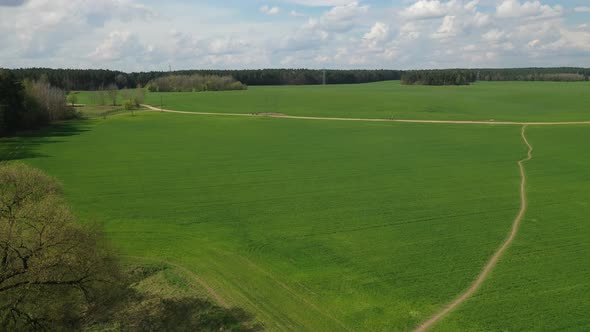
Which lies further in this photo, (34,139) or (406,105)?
(406,105)

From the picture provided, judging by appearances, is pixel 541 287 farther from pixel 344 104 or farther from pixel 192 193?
pixel 344 104

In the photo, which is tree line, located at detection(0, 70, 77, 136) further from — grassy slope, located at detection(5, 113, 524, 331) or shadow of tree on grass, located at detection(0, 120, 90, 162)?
grassy slope, located at detection(5, 113, 524, 331)

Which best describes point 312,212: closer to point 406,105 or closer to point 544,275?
point 544,275

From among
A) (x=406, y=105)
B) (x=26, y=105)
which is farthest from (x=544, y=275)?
(x=406, y=105)

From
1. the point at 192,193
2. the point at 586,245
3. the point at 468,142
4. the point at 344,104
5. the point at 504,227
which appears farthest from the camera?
the point at 344,104

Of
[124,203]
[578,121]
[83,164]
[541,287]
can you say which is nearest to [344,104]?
[578,121]

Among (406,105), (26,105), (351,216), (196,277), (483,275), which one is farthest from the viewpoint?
(406,105)

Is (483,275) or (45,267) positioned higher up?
(45,267)
